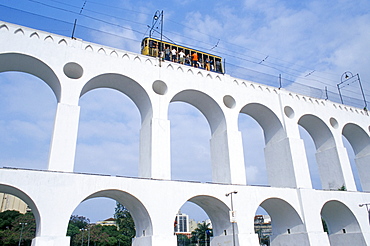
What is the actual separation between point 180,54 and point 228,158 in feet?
24.9

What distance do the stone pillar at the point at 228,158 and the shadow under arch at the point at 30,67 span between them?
9.60 m

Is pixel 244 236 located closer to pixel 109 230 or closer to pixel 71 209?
pixel 71 209

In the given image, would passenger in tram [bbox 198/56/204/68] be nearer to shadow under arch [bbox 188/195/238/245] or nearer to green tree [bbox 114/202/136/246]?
shadow under arch [bbox 188/195/238/245]

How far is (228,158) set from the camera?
59.0ft

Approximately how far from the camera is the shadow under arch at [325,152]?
2252cm

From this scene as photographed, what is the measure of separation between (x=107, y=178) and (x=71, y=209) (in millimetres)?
1960

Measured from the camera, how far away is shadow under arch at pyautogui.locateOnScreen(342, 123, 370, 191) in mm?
25172

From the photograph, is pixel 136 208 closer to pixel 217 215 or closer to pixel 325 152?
pixel 217 215

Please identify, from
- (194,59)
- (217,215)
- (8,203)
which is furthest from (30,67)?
(8,203)

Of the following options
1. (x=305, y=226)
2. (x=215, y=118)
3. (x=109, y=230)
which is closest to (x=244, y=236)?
(x=305, y=226)

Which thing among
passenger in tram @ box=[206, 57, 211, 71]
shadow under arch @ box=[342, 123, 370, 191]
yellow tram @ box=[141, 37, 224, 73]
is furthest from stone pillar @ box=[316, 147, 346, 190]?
passenger in tram @ box=[206, 57, 211, 71]

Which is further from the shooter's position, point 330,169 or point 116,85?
point 330,169

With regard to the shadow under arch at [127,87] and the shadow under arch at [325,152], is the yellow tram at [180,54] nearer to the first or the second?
Result: the shadow under arch at [127,87]

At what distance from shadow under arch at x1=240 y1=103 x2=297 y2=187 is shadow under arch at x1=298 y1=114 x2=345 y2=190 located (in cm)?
323
